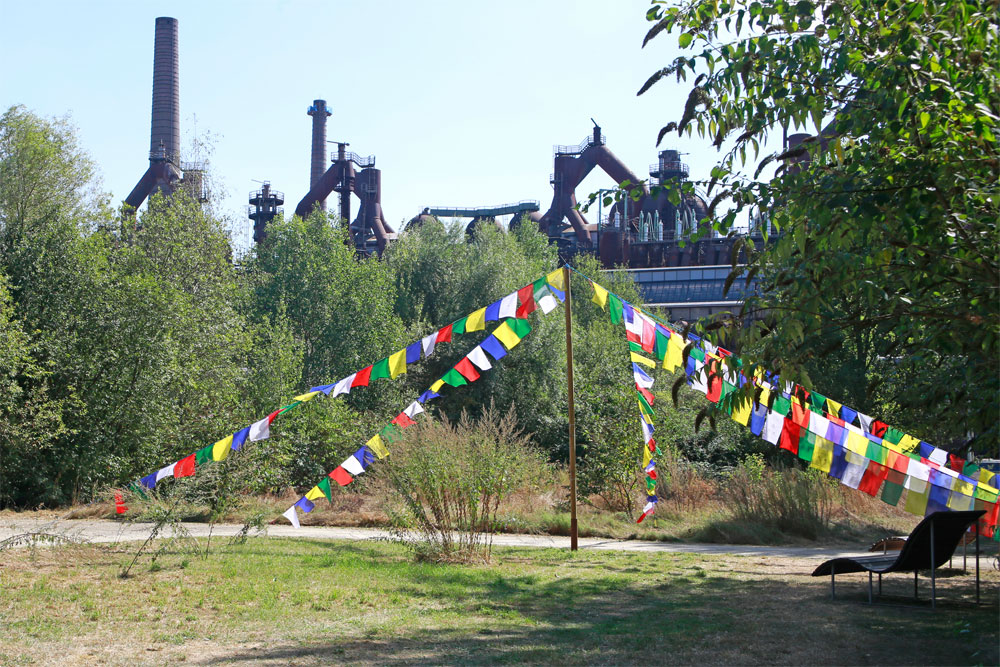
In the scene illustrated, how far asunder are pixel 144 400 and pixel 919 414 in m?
15.4

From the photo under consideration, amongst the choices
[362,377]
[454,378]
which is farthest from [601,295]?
[362,377]

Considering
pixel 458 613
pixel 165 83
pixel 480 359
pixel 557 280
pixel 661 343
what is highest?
pixel 165 83

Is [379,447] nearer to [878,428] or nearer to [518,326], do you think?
[518,326]

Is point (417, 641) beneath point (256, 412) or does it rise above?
beneath

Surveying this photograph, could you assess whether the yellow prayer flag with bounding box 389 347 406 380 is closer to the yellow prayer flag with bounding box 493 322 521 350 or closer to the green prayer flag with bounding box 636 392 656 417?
the yellow prayer flag with bounding box 493 322 521 350

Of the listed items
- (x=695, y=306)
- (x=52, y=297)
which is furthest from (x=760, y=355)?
(x=695, y=306)

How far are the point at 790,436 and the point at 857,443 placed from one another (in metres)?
0.72

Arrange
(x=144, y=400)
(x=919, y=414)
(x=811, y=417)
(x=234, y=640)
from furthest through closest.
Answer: (x=144, y=400) → (x=919, y=414) → (x=811, y=417) → (x=234, y=640)

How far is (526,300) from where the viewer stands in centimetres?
1170

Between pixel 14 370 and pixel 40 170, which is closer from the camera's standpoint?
pixel 14 370

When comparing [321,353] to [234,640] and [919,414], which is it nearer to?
[919,414]

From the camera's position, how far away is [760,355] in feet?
18.9

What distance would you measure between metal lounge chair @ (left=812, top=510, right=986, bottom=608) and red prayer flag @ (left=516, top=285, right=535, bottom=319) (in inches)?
198

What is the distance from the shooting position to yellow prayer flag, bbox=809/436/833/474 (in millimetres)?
8992
